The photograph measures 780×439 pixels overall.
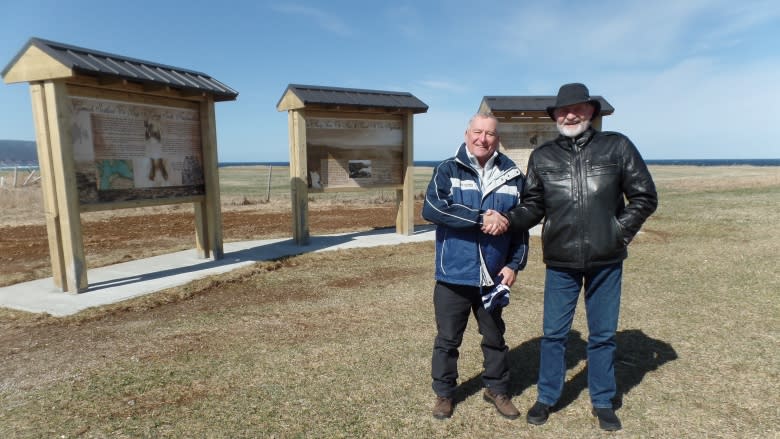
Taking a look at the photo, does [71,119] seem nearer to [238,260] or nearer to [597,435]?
[238,260]

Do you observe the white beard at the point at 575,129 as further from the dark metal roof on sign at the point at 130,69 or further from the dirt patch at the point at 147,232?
the dirt patch at the point at 147,232

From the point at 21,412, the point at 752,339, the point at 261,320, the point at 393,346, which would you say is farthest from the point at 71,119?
the point at 752,339

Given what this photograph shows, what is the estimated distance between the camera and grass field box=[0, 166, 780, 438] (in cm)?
296

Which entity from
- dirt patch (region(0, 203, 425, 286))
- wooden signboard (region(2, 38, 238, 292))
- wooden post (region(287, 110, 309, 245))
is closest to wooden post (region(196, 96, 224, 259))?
wooden signboard (region(2, 38, 238, 292))

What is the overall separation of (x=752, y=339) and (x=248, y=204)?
48.3ft

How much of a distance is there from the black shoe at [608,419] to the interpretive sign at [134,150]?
19.9 feet

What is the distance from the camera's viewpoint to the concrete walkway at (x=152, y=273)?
5.42 metres

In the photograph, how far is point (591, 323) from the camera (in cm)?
293

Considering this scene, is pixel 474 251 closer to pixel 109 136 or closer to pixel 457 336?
pixel 457 336

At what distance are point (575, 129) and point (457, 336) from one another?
1473 millimetres

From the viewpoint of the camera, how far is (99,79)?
5.68 metres

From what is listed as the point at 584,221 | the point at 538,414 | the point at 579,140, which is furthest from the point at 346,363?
the point at 579,140

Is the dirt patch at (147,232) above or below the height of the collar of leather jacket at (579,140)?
below

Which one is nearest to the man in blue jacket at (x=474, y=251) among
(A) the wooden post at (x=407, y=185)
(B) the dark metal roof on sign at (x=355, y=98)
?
(B) the dark metal roof on sign at (x=355, y=98)
